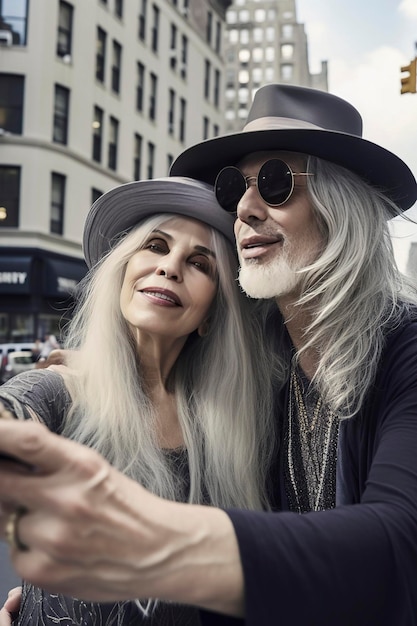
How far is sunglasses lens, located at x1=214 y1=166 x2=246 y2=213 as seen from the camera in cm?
209

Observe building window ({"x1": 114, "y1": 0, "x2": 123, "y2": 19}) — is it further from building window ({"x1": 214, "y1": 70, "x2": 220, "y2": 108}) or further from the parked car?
the parked car

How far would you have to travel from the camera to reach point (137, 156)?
25203mm

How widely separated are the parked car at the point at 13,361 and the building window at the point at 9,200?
191 inches

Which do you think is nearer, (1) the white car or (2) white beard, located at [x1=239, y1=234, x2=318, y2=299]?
(2) white beard, located at [x1=239, y1=234, x2=318, y2=299]

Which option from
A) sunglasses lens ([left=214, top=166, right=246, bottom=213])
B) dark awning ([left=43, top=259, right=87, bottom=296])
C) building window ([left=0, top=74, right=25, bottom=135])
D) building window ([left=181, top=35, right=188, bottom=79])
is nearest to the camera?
sunglasses lens ([left=214, top=166, right=246, bottom=213])

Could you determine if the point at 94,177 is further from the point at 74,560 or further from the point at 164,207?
the point at 74,560

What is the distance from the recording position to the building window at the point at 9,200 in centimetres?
1969

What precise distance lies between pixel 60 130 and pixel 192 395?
2052 centimetres

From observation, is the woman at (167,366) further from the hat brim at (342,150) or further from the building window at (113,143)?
the building window at (113,143)

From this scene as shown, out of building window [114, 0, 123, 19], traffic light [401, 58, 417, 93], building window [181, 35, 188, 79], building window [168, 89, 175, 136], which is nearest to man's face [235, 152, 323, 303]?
traffic light [401, 58, 417, 93]

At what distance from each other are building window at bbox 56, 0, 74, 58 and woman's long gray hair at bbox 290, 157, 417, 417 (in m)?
21.3

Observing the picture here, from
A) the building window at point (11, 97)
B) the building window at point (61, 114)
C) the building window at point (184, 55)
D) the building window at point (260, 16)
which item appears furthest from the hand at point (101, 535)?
the building window at point (260, 16)

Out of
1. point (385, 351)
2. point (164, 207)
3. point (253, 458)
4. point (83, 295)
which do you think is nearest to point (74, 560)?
point (385, 351)

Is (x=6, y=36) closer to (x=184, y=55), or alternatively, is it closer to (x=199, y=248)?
(x=184, y=55)
